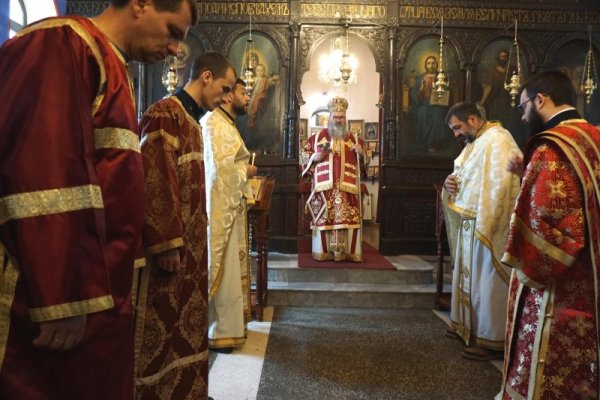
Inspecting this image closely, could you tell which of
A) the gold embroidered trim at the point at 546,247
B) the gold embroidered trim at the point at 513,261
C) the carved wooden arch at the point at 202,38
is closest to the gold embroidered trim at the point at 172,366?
the gold embroidered trim at the point at 513,261

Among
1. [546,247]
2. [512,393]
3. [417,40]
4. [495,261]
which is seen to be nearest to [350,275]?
[495,261]

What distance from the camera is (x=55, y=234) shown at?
1.02 metres

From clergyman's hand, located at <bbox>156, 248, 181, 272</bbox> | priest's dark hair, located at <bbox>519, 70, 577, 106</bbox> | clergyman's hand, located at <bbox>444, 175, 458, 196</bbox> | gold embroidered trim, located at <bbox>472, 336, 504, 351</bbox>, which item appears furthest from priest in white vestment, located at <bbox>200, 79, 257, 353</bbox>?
priest's dark hair, located at <bbox>519, 70, 577, 106</bbox>

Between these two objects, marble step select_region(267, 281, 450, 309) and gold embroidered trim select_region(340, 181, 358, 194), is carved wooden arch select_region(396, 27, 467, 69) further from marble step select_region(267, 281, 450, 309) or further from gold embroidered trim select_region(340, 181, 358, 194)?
marble step select_region(267, 281, 450, 309)

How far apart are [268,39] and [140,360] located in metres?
7.23

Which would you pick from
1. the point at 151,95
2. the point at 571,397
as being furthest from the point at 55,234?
the point at 151,95

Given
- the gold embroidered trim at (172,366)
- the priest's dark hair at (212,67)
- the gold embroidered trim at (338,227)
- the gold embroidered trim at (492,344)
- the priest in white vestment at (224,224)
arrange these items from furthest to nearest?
the gold embroidered trim at (338,227) → the gold embroidered trim at (492,344) → the priest in white vestment at (224,224) → the priest's dark hair at (212,67) → the gold embroidered trim at (172,366)

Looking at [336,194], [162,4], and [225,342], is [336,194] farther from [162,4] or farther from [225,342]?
[162,4]

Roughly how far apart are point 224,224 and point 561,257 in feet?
7.50

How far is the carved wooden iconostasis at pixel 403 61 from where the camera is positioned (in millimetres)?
8109

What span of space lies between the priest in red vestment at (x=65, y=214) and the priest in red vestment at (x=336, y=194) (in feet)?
17.7

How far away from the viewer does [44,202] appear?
3.34ft

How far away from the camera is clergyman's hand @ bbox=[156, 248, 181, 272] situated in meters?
1.88

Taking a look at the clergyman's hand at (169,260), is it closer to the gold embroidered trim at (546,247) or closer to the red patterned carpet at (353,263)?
the gold embroidered trim at (546,247)
